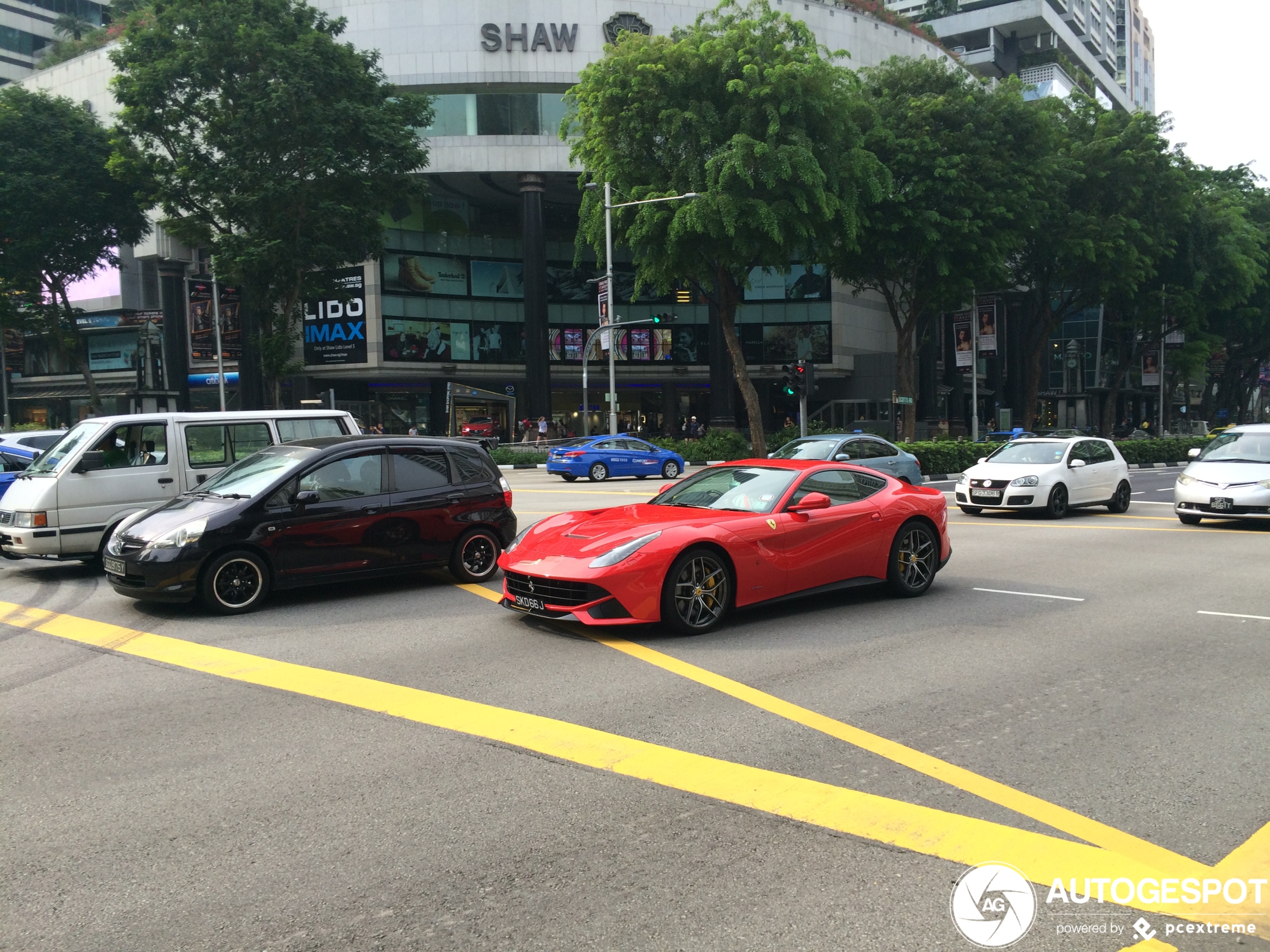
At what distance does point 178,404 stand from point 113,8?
81.0ft

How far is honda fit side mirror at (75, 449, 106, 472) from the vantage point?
36.4 feet

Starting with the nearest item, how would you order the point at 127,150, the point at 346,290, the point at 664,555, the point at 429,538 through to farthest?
the point at 664,555 → the point at 429,538 → the point at 127,150 → the point at 346,290

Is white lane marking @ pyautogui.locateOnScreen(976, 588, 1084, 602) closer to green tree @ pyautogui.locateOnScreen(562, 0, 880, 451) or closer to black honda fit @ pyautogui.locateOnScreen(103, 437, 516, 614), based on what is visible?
black honda fit @ pyautogui.locateOnScreen(103, 437, 516, 614)

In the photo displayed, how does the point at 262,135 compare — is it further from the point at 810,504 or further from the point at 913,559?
the point at 810,504

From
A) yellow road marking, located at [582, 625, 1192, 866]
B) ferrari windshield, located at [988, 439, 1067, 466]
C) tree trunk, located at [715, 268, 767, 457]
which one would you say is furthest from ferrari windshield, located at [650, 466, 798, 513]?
tree trunk, located at [715, 268, 767, 457]

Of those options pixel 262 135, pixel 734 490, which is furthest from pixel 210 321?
pixel 734 490

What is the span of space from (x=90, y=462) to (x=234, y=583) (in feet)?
11.8

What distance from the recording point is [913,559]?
9.38 m

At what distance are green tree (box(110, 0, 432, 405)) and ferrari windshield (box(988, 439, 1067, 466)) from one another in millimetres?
25417

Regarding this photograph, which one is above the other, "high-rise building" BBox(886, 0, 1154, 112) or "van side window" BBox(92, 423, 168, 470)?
"high-rise building" BBox(886, 0, 1154, 112)

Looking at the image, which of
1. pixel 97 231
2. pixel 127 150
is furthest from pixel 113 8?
pixel 127 150

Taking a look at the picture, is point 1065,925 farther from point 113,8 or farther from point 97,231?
point 113,8

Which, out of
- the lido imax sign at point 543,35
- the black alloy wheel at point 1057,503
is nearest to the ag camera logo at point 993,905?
the black alloy wheel at point 1057,503

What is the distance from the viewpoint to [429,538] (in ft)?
→ 32.9
